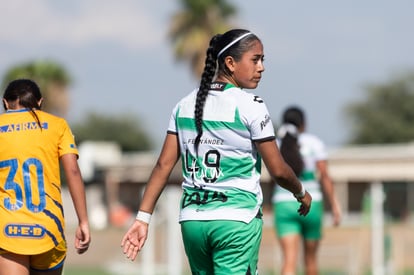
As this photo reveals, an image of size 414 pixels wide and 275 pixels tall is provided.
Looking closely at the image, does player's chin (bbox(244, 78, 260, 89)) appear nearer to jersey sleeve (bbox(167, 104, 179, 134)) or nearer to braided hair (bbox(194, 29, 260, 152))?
braided hair (bbox(194, 29, 260, 152))

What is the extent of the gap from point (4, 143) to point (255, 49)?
1796mm

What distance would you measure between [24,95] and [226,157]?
1.67 metres

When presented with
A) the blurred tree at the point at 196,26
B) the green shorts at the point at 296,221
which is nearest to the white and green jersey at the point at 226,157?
the green shorts at the point at 296,221

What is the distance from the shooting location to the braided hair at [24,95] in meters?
7.18

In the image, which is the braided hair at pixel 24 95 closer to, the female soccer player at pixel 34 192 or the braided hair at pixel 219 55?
the female soccer player at pixel 34 192

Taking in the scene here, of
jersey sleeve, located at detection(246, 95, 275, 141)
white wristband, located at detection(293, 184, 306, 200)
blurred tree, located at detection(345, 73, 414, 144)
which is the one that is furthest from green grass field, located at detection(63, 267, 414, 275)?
blurred tree, located at detection(345, 73, 414, 144)

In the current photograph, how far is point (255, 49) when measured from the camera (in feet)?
20.8

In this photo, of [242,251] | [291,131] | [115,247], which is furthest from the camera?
[115,247]

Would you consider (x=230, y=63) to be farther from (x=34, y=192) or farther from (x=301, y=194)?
(x=34, y=192)

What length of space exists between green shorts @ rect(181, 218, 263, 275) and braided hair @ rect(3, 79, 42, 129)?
5.03ft

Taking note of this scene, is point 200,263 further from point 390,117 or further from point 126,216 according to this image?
point 390,117

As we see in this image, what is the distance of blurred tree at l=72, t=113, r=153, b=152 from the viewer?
105 metres

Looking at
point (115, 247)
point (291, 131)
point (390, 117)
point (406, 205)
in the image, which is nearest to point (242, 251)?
point (291, 131)

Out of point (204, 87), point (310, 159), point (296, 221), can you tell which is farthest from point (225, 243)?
point (296, 221)
